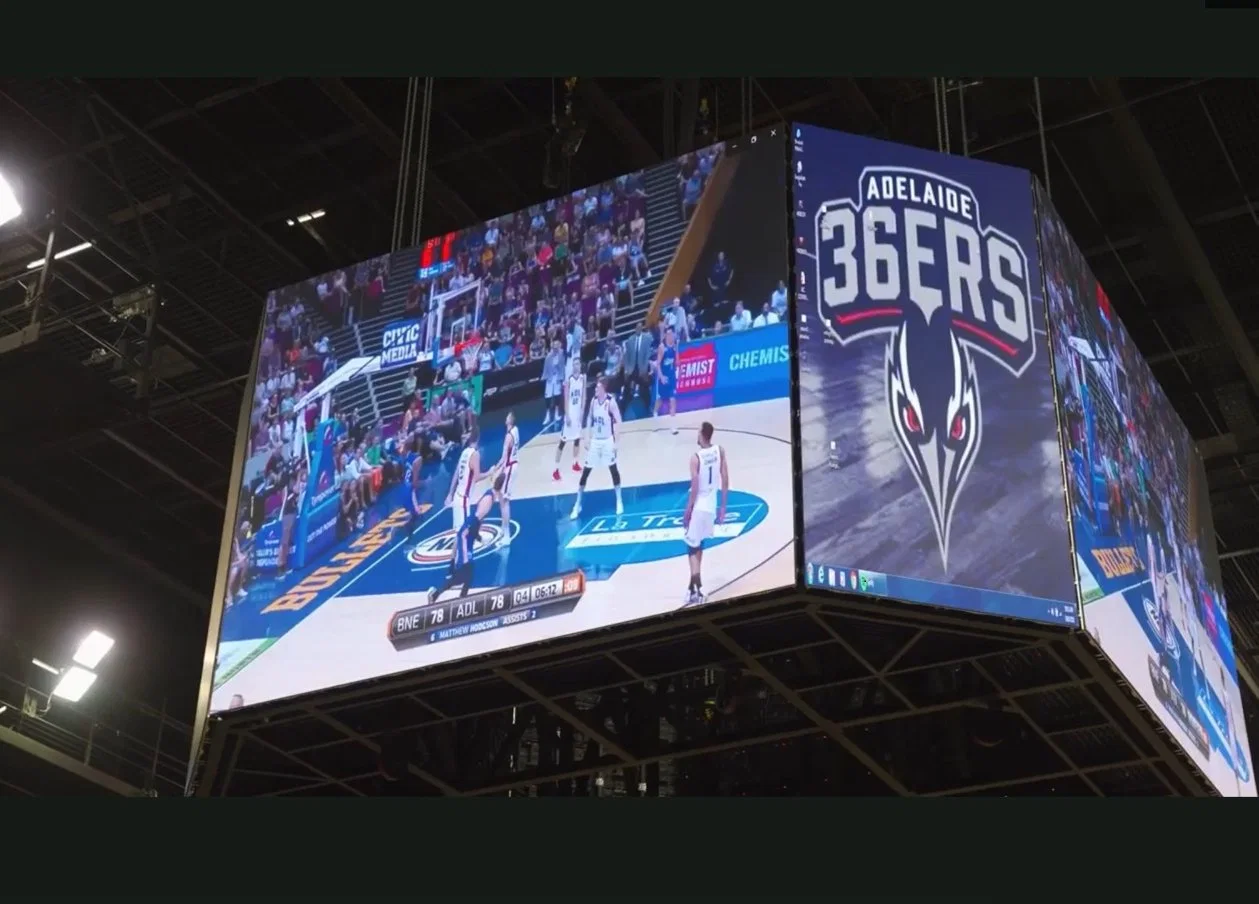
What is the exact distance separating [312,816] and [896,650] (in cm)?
755

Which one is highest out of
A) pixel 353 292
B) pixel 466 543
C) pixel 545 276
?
pixel 353 292

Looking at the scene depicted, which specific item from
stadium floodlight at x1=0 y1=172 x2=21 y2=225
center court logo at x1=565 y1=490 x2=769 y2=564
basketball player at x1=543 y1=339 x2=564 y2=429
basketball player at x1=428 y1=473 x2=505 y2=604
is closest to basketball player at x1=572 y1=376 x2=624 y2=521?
center court logo at x1=565 y1=490 x2=769 y2=564

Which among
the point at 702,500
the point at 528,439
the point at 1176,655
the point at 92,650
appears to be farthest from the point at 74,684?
the point at 1176,655

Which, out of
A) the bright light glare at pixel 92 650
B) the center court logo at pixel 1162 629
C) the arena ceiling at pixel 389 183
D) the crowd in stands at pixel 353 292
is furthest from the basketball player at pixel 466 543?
the bright light glare at pixel 92 650

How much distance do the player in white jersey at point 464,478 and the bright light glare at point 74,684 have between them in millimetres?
10597

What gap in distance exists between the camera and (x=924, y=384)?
10156mm

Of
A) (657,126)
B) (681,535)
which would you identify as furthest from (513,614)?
(657,126)

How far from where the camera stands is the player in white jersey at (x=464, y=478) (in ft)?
35.4

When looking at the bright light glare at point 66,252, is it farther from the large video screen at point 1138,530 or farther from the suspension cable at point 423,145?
the large video screen at point 1138,530

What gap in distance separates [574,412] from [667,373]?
0.64 metres

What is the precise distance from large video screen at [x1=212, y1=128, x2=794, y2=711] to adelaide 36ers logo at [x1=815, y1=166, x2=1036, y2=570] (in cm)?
41

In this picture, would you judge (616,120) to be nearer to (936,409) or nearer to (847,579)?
(936,409)

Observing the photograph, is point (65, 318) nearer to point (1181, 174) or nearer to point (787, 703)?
point (787, 703)

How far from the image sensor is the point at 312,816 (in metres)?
3.11
